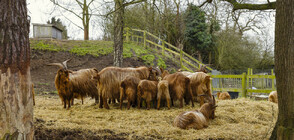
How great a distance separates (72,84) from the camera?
7082mm

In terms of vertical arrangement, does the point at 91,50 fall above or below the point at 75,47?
below

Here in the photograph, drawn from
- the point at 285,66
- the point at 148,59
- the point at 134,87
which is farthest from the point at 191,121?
the point at 148,59

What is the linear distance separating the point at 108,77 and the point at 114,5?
4026 mm

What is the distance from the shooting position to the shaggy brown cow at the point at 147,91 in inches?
259

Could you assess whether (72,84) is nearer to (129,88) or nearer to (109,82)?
(109,82)

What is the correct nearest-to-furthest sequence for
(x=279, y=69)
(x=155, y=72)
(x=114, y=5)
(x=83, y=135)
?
(x=279, y=69) < (x=83, y=135) < (x=155, y=72) < (x=114, y=5)

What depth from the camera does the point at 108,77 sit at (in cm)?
691

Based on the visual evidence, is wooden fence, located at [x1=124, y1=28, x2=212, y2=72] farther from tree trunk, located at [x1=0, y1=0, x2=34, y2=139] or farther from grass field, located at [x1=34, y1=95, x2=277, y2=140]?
tree trunk, located at [x1=0, y1=0, x2=34, y2=139]

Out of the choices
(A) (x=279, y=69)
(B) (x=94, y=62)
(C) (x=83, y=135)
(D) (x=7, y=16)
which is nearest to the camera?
(D) (x=7, y=16)

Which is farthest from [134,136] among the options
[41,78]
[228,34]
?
[228,34]

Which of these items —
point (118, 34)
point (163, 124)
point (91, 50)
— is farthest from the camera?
point (91, 50)

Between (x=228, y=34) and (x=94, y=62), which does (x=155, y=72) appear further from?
(x=228, y=34)

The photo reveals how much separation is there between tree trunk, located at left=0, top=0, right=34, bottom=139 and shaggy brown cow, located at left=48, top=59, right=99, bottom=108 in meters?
3.60

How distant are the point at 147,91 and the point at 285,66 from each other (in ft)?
13.0
